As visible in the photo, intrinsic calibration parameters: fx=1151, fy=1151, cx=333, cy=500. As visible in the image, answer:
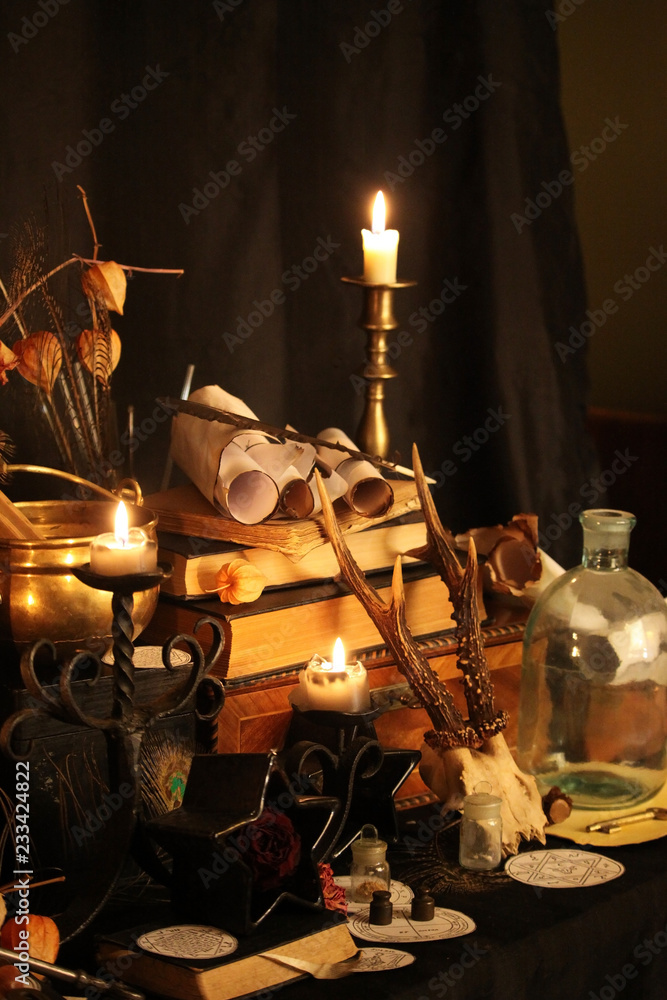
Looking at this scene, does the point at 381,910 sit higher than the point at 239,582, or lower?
lower

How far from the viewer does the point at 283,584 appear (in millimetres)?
1120

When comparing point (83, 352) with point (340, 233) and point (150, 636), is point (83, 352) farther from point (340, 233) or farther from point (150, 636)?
point (340, 233)

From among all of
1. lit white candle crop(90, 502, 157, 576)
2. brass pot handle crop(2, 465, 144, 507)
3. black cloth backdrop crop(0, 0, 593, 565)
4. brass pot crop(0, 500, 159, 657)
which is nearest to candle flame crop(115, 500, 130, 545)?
lit white candle crop(90, 502, 157, 576)

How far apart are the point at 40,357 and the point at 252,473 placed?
0.23m

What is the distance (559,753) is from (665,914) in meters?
0.20

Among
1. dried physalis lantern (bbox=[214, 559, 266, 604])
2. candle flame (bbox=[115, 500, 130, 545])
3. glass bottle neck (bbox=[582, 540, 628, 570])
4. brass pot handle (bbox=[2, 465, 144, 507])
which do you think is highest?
brass pot handle (bbox=[2, 465, 144, 507])

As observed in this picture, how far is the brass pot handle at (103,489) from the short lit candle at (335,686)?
217 millimetres

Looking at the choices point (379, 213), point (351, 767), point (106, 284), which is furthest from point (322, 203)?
point (351, 767)

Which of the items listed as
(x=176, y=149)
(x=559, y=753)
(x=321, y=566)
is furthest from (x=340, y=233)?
(x=559, y=753)

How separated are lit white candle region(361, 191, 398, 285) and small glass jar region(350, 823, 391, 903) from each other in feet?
2.22

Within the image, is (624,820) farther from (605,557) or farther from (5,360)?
(5,360)

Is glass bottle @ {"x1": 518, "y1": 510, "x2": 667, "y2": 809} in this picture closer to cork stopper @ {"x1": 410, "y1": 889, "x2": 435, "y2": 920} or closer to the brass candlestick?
cork stopper @ {"x1": 410, "y1": 889, "x2": 435, "y2": 920}

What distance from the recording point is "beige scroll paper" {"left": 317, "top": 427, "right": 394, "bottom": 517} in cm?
115

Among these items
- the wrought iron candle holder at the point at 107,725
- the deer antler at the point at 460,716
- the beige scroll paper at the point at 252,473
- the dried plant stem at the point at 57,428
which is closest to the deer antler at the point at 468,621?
the deer antler at the point at 460,716
